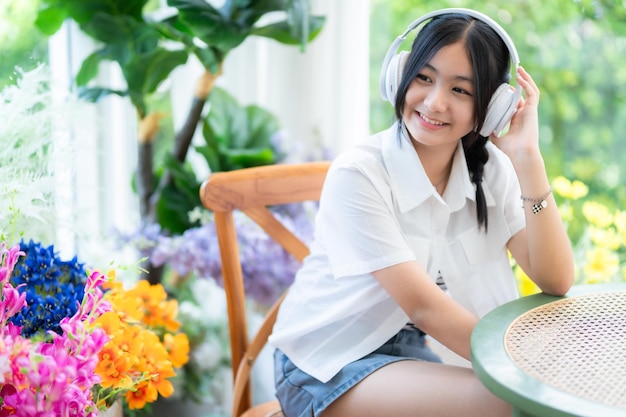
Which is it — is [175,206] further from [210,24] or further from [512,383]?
[512,383]

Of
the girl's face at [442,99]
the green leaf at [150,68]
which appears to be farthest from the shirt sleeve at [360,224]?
the green leaf at [150,68]

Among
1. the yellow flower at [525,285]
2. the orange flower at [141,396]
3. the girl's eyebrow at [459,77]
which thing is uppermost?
the girl's eyebrow at [459,77]

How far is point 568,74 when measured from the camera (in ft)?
8.46

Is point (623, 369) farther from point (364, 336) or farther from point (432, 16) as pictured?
point (432, 16)

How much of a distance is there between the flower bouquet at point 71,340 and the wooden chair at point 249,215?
0.14m

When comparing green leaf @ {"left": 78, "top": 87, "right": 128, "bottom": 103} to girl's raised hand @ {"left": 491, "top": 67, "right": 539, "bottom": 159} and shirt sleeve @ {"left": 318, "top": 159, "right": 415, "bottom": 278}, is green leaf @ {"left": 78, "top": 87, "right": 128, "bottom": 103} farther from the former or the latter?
girl's raised hand @ {"left": 491, "top": 67, "right": 539, "bottom": 159}

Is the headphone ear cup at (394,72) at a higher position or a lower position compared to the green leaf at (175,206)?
higher

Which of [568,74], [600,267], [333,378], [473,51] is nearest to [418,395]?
[333,378]

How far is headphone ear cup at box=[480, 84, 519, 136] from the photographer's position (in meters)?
1.39

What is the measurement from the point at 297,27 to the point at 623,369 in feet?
3.93

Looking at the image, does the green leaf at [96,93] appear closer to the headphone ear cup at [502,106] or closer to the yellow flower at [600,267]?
the headphone ear cup at [502,106]

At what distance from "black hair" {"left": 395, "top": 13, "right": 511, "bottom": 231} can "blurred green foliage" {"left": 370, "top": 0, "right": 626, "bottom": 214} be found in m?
1.04

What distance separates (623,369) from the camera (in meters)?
1.08

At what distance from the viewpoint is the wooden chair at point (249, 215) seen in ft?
5.33
